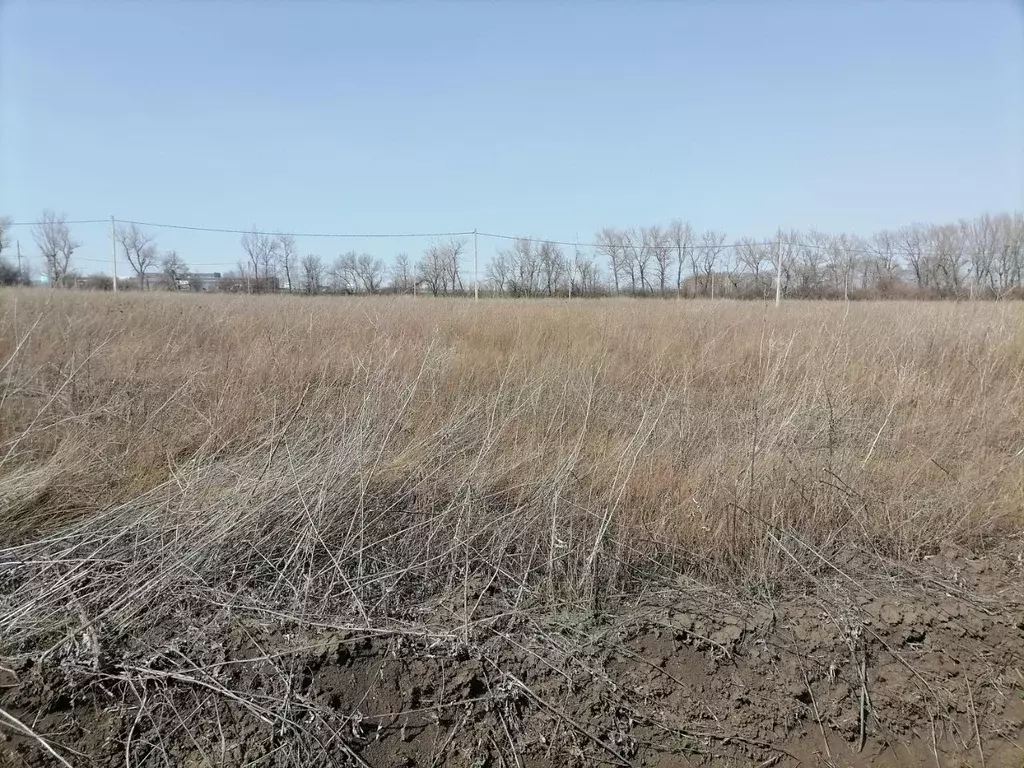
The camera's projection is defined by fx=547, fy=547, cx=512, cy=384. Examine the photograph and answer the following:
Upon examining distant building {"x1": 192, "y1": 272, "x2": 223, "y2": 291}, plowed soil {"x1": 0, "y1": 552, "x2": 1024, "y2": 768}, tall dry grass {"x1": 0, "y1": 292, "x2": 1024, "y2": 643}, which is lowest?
plowed soil {"x1": 0, "y1": 552, "x2": 1024, "y2": 768}

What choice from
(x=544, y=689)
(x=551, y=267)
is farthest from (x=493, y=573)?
(x=551, y=267)

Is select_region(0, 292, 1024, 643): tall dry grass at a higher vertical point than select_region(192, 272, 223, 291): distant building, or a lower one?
lower

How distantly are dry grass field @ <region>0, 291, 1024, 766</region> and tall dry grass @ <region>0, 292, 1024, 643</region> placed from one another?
2 centimetres

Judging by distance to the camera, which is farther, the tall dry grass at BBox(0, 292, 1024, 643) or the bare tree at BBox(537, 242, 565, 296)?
the bare tree at BBox(537, 242, 565, 296)

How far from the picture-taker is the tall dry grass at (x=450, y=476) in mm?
2094

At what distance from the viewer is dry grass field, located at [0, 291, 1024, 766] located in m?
1.62

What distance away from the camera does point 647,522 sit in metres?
2.46

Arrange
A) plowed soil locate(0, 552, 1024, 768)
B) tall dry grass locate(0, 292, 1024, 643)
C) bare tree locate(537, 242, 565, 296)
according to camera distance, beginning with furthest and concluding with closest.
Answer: bare tree locate(537, 242, 565, 296) < tall dry grass locate(0, 292, 1024, 643) < plowed soil locate(0, 552, 1024, 768)

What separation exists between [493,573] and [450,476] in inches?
26.0

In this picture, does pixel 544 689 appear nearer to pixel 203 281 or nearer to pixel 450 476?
pixel 450 476

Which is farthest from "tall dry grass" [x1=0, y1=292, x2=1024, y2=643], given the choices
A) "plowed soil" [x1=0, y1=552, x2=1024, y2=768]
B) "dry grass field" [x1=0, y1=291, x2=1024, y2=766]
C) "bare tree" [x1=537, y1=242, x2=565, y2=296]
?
"bare tree" [x1=537, y1=242, x2=565, y2=296]

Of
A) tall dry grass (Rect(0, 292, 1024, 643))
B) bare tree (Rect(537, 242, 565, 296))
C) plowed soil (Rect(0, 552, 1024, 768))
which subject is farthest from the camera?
bare tree (Rect(537, 242, 565, 296))

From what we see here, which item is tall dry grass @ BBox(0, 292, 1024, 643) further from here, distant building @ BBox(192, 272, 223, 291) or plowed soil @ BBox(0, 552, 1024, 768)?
distant building @ BBox(192, 272, 223, 291)

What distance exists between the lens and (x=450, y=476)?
2.71 m
